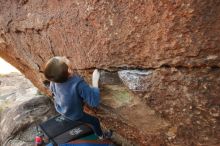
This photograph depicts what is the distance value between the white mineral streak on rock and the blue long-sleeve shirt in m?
0.50

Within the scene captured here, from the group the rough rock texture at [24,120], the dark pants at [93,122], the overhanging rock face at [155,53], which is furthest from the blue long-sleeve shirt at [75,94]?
the rough rock texture at [24,120]

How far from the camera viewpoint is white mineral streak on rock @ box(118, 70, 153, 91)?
3.96 meters

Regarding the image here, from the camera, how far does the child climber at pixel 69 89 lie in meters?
4.29

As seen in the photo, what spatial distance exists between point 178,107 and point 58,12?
1.85 metres

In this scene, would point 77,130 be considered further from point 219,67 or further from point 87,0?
point 219,67

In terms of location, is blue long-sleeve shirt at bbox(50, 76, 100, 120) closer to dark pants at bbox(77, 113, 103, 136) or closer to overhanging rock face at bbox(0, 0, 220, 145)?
overhanging rock face at bbox(0, 0, 220, 145)

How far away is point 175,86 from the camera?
375cm

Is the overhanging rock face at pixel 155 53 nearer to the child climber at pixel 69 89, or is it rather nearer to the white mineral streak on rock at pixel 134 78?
the white mineral streak on rock at pixel 134 78

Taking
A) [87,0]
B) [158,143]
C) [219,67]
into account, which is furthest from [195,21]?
[158,143]

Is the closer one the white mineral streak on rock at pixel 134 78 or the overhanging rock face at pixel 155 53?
the overhanging rock face at pixel 155 53

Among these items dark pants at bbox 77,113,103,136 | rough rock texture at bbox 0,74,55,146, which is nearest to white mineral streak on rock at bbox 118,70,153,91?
dark pants at bbox 77,113,103,136

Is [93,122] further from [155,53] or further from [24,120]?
[24,120]

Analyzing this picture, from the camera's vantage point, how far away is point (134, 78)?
406 cm

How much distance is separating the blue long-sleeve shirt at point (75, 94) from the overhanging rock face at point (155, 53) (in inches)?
8.4
